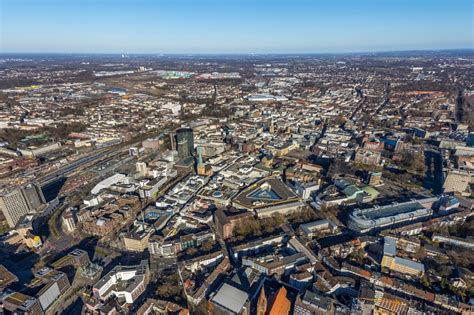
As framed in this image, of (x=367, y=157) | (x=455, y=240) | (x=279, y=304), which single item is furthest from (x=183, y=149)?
(x=455, y=240)

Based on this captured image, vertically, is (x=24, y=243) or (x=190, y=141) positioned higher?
(x=190, y=141)

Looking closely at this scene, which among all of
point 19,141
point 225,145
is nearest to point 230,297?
point 225,145

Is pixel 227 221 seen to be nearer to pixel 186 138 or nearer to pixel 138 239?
pixel 138 239

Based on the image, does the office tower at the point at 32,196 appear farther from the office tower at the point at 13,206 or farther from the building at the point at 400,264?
the building at the point at 400,264

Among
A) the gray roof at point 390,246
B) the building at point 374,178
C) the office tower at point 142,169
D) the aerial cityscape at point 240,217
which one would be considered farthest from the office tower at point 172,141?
the gray roof at point 390,246

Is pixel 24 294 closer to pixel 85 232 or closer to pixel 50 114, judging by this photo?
pixel 85 232

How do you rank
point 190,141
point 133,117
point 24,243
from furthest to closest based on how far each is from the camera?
point 133,117, point 190,141, point 24,243
